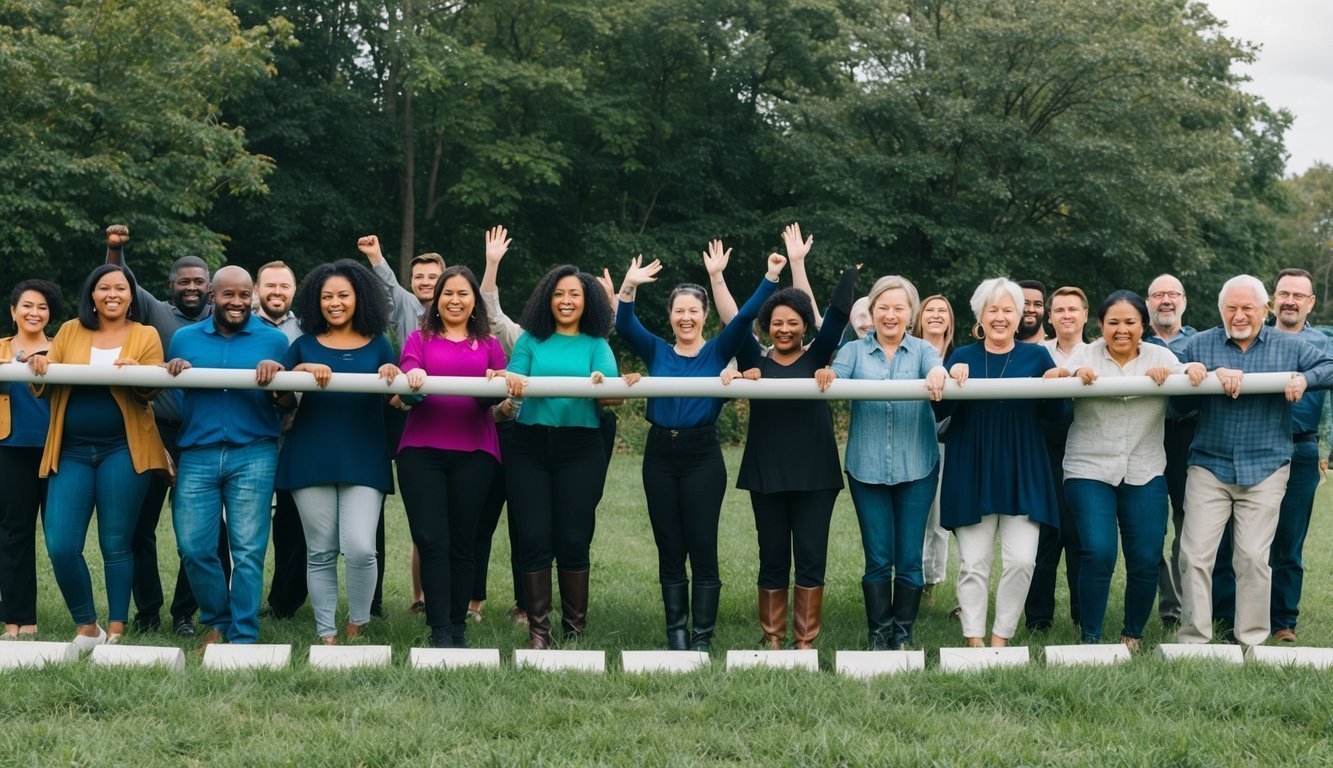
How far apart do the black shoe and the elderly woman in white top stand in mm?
4557

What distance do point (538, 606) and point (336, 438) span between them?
1.25 metres

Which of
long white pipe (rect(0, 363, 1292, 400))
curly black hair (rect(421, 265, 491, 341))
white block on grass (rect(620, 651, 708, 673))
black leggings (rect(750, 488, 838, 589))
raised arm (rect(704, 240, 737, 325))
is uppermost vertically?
raised arm (rect(704, 240, 737, 325))

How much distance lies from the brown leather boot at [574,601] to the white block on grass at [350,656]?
100cm

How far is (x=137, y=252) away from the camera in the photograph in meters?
22.0

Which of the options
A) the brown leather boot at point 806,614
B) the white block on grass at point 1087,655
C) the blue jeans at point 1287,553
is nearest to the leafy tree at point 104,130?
the brown leather boot at point 806,614

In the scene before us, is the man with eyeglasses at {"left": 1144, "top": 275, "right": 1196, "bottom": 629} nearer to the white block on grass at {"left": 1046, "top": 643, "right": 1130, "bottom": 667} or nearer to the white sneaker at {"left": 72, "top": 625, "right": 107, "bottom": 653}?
the white block on grass at {"left": 1046, "top": 643, "right": 1130, "bottom": 667}

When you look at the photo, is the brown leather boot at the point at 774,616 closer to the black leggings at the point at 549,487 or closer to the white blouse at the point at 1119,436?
the black leggings at the point at 549,487

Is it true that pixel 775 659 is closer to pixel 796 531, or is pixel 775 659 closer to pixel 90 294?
pixel 796 531

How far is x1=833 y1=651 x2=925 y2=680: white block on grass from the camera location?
5402 mm

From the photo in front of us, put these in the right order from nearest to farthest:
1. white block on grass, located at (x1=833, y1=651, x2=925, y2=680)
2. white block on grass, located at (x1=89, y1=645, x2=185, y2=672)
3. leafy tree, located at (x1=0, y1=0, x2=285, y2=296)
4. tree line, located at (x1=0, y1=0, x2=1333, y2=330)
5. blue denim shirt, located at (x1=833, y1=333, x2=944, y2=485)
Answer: white block on grass, located at (x1=89, y1=645, x2=185, y2=672) < white block on grass, located at (x1=833, y1=651, x2=925, y2=680) < blue denim shirt, located at (x1=833, y1=333, x2=944, y2=485) < leafy tree, located at (x1=0, y1=0, x2=285, y2=296) < tree line, located at (x1=0, y1=0, x2=1333, y2=330)

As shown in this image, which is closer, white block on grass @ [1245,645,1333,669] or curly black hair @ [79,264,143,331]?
white block on grass @ [1245,645,1333,669]

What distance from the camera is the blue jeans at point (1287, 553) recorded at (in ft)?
21.0

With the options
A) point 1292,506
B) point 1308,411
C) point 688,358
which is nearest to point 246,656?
Result: point 688,358

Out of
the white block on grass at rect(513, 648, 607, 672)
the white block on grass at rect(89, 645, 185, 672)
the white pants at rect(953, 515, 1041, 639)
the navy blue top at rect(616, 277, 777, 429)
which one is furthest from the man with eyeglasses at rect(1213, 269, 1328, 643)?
the white block on grass at rect(89, 645, 185, 672)
